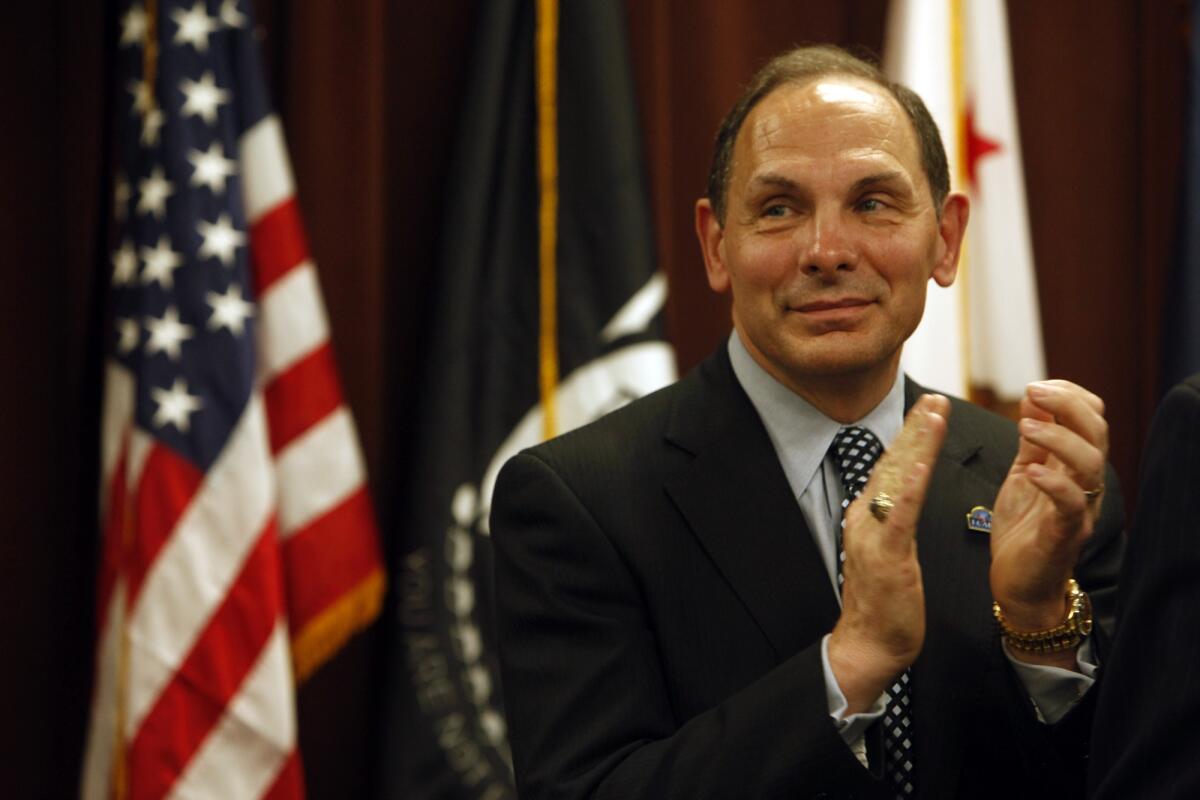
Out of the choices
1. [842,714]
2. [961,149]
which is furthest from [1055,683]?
[961,149]

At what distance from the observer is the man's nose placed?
1811 millimetres

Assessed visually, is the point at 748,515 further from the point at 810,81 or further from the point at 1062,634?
the point at 810,81

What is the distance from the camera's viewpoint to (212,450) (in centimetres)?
323

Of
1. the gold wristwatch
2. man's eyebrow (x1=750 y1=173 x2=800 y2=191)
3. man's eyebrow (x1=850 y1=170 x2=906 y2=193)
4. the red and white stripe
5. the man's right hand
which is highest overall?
man's eyebrow (x1=750 y1=173 x2=800 y2=191)

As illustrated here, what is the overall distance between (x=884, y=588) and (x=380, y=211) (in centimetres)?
231

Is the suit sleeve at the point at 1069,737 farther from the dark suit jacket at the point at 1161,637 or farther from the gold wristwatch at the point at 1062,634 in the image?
the dark suit jacket at the point at 1161,637

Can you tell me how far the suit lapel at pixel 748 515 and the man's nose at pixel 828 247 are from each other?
0.23 meters

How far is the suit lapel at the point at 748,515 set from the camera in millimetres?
1753

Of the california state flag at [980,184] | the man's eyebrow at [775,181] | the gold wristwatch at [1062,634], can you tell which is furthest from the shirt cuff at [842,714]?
the california state flag at [980,184]

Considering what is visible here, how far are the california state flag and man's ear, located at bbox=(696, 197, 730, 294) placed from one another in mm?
1696

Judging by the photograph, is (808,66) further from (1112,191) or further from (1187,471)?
(1112,191)

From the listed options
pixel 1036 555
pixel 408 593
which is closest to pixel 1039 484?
pixel 1036 555

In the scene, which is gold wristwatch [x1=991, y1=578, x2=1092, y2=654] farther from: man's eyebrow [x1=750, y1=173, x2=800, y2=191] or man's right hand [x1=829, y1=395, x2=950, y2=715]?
man's eyebrow [x1=750, y1=173, x2=800, y2=191]

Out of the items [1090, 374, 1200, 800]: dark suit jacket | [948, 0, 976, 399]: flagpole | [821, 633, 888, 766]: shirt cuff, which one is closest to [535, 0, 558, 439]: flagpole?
[948, 0, 976, 399]: flagpole
